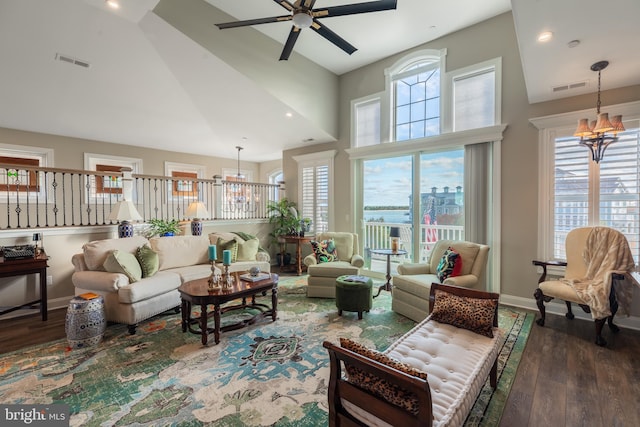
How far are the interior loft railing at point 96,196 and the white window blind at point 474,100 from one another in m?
4.32

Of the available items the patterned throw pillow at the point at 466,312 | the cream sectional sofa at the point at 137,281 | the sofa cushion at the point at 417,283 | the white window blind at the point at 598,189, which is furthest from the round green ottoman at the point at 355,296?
the white window blind at the point at 598,189

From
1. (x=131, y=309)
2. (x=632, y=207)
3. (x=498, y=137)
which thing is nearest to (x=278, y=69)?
(x=498, y=137)

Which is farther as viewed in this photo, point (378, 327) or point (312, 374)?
point (378, 327)

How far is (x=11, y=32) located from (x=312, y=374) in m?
5.54

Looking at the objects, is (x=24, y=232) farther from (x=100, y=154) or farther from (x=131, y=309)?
(x=100, y=154)

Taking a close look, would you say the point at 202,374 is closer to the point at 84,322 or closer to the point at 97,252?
the point at 84,322

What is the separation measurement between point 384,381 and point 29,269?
444 cm

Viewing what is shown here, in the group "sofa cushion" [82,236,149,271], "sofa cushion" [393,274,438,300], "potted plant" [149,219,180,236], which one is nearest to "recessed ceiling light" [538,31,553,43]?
"sofa cushion" [393,274,438,300]

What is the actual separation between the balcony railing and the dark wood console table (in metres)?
5.04

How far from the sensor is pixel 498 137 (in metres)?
4.14

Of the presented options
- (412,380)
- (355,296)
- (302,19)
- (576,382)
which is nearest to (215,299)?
(355,296)

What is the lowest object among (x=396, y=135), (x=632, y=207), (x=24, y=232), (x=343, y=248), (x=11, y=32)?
(x=343, y=248)

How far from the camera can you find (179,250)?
4477 millimetres

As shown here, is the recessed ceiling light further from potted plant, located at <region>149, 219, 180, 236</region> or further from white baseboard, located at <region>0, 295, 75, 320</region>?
white baseboard, located at <region>0, 295, 75, 320</region>
